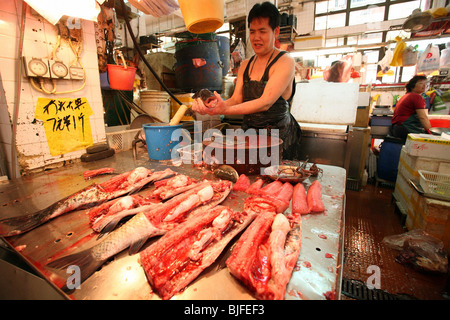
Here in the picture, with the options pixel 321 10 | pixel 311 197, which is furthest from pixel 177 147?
pixel 321 10

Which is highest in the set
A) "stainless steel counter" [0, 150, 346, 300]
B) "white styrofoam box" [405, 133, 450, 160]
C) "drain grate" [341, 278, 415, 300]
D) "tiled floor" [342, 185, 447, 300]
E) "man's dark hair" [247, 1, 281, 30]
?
"man's dark hair" [247, 1, 281, 30]

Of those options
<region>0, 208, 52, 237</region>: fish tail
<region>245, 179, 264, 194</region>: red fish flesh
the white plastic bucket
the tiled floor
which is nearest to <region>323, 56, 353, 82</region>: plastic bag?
the tiled floor

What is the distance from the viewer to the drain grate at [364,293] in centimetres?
218

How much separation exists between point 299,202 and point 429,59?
930 centimetres

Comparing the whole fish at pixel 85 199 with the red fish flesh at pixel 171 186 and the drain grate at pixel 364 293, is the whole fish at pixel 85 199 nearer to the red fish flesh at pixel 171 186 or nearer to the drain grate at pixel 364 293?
the red fish flesh at pixel 171 186

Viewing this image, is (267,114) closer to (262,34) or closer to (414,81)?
(262,34)

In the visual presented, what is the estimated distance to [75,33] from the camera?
98.0 inches

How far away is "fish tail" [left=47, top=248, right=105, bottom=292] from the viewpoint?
3.24 feet

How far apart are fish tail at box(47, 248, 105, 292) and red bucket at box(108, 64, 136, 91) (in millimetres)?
2392

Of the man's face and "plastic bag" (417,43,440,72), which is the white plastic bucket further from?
"plastic bag" (417,43,440,72)

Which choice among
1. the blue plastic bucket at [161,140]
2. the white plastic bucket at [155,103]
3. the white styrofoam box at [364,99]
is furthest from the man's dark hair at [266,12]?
the white styrofoam box at [364,99]

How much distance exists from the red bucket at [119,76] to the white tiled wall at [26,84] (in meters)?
0.31
